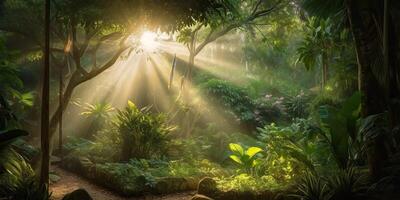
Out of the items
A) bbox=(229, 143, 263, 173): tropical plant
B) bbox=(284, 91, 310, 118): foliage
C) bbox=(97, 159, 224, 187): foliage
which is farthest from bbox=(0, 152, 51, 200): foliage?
bbox=(284, 91, 310, 118): foliage

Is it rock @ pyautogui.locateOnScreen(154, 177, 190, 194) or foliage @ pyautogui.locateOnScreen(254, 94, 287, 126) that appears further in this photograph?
foliage @ pyautogui.locateOnScreen(254, 94, 287, 126)

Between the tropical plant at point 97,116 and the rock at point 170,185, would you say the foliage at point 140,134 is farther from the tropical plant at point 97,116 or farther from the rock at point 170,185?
the tropical plant at point 97,116

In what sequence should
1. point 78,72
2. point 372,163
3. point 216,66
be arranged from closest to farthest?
point 372,163, point 78,72, point 216,66

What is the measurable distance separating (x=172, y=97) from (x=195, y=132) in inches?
140

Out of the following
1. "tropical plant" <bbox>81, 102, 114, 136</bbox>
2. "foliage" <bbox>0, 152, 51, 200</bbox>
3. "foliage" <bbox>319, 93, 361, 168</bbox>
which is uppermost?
"foliage" <bbox>319, 93, 361, 168</bbox>

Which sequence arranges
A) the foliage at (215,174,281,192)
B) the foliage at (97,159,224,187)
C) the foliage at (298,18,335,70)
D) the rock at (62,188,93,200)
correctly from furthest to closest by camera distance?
the foliage at (298,18,335,70) < the foliage at (97,159,224,187) < the foliage at (215,174,281,192) < the rock at (62,188,93,200)

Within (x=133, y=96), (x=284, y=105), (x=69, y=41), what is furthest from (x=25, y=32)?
(x=284, y=105)

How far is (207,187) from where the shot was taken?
873 centimetres

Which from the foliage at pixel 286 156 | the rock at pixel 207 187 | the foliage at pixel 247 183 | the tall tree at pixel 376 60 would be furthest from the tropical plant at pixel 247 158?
the tall tree at pixel 376 60

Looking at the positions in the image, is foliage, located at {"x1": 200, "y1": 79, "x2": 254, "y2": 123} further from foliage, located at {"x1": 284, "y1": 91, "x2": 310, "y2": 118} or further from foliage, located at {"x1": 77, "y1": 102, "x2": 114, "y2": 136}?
foliage, located at {"x1": 77, "y1": 102, "x2": 114, "y2": 136}

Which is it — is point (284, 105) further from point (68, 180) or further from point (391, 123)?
point (391, 123)

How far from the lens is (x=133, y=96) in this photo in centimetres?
2242

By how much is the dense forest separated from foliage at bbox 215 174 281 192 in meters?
0.04

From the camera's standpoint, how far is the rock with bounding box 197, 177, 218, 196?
8656 millimetres
